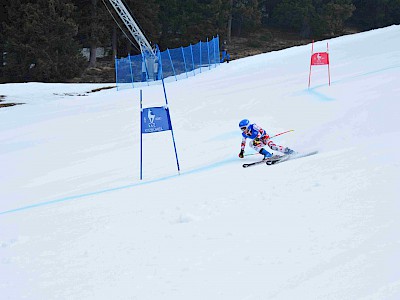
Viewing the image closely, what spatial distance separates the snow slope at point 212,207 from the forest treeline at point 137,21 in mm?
22451

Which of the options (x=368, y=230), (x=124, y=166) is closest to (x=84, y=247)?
(x=368, y=230)

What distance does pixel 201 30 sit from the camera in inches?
1865

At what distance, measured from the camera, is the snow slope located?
408cm

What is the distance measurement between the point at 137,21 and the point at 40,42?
33.9ft

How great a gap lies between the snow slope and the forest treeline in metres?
22.5

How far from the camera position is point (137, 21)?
4306 centimetres

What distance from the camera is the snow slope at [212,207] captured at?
408 centimetres

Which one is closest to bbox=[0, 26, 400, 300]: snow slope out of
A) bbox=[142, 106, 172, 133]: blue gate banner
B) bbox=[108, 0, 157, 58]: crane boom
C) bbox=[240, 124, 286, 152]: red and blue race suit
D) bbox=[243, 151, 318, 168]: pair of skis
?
bbox=[243, 151, 318, 168]: pair of skis

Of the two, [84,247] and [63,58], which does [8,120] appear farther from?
[63,58]

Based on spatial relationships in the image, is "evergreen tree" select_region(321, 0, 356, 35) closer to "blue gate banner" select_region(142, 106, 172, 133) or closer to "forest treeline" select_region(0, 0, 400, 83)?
"forest treeline" select_region(0, 0, 400, 83)

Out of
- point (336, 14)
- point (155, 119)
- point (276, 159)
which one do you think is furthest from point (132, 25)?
point (276, 159)

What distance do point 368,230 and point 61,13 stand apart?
3571 centimetres

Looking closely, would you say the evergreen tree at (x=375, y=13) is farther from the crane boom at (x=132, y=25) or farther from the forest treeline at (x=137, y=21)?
the crane boom at (x=132, y=25)

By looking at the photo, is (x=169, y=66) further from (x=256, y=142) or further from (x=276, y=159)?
(x=276, y=159)
